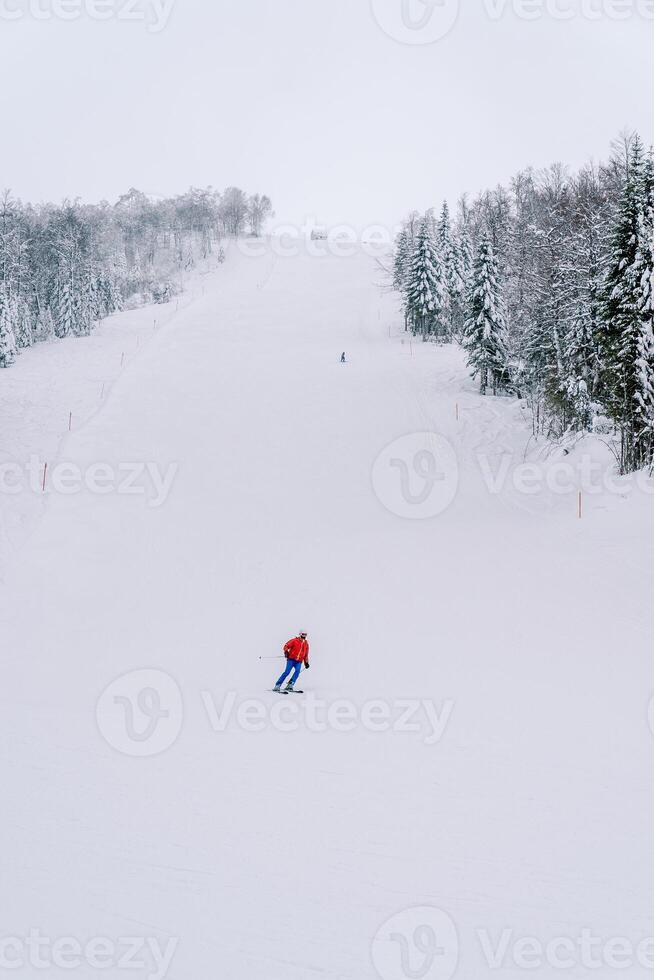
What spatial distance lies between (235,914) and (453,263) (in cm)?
5534

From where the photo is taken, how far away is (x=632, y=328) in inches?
776

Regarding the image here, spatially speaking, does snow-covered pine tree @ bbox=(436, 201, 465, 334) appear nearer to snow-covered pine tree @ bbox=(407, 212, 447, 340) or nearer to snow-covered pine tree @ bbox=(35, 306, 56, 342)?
snow-covered pine tree @ bbox=(407, 212, 447, 340)

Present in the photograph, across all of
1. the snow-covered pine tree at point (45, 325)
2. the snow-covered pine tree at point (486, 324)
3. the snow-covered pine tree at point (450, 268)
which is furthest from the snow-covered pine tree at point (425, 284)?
the snow-covered pine tree at point (45, 325)

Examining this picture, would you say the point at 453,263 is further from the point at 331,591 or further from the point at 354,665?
the point at 354,665

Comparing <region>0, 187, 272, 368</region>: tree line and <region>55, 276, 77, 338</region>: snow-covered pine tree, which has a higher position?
<region>0, 187, 272, 368</region>: tree line

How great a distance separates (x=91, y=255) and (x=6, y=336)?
25.1m

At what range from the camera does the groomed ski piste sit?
545cm

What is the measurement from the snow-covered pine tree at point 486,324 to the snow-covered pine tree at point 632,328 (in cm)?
1376

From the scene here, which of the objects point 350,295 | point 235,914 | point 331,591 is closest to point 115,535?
point 331,591

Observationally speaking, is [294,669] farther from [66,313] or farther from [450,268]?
[66,313]

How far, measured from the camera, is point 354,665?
11.8 m

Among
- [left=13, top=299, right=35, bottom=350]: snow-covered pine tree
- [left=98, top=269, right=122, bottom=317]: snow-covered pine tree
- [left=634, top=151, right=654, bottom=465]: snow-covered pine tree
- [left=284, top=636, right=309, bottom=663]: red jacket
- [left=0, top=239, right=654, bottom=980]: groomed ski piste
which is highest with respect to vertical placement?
[left=98, top=269, right=122, bottom=317]: snow-covered pine tree

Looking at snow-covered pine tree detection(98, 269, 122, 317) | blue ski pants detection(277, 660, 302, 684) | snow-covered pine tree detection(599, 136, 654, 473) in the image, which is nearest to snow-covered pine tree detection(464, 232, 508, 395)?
snow-covered pine tree detection(599, 136, 654, 473)

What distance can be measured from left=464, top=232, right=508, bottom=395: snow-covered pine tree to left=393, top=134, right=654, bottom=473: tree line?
0.06 metres
